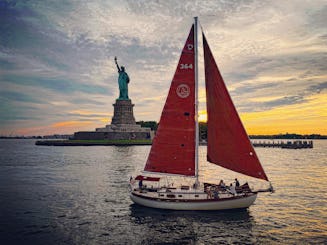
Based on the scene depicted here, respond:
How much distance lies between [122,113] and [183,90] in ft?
314

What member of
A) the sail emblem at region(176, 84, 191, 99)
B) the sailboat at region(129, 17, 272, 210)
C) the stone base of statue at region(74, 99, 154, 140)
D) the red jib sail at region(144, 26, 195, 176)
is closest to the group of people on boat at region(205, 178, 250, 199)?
the sailboat at region(129, 17, 272, 210)

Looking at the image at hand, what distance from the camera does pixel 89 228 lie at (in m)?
18.5

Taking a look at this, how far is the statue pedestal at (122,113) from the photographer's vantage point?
115 m

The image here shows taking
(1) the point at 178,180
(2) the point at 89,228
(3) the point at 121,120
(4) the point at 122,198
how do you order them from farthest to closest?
(3) the point at 121,120, (1) the point at 178,180, (4) the point at 122,198, (2) the point at 89,228

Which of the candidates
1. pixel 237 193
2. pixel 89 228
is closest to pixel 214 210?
pixel 237 193

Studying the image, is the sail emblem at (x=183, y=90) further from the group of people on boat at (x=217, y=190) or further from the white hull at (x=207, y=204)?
the white hull at (x=207, y=204)

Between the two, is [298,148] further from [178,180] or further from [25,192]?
[25,192]

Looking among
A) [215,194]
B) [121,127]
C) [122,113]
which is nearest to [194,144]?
[215,194]

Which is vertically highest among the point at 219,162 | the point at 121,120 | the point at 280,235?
the point at 121,120

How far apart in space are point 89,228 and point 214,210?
9.09 meters

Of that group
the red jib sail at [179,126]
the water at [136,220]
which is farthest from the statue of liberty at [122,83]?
the red jib sail at [179,126]

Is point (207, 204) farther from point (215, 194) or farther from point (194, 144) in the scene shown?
point (194, 144)

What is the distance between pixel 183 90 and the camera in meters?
21.5

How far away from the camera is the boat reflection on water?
1666 centimetres
